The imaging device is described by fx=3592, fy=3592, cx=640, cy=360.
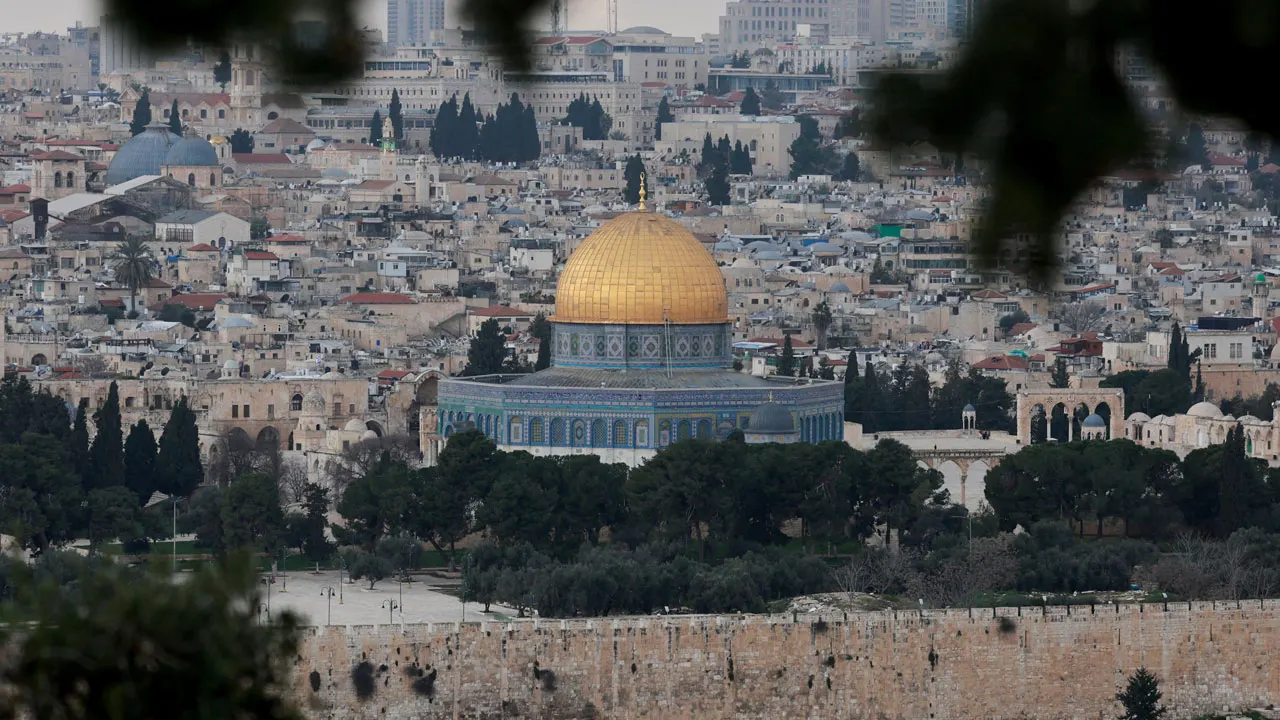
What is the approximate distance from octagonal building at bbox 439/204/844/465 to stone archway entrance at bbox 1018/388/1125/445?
445 cm

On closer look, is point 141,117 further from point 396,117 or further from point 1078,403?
point 1078,403

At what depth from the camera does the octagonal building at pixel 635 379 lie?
50094mm

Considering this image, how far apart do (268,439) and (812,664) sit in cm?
2233

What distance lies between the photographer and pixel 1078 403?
183 ft

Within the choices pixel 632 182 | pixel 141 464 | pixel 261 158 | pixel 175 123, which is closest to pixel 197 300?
pixel 141 464

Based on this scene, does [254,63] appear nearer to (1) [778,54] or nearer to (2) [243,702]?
(2) [243,702]

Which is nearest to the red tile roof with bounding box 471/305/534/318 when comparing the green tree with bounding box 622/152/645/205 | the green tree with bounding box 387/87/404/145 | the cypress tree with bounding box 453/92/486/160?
the green tree with bounding box 622/152/645/205

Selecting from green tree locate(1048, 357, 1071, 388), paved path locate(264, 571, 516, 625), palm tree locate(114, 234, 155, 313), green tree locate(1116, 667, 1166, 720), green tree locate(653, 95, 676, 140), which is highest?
green tree locate(653, 95, 676, 140)

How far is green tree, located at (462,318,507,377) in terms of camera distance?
57656 mm

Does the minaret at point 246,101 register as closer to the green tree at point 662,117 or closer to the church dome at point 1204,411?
the green tree at point 662,117

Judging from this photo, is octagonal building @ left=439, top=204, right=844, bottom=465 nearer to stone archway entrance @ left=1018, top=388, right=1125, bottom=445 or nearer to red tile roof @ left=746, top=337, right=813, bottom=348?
stone archway entrance @ left=1018, top=388, right=1125, bottom=445

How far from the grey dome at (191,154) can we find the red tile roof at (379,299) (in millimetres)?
29172

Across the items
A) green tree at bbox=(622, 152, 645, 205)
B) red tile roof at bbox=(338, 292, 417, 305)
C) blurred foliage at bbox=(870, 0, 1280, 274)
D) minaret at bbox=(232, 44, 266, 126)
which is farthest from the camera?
minaret at bbox=(232, 44, 266, 126)

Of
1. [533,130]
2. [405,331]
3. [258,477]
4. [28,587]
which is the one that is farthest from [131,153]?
[28,587]
